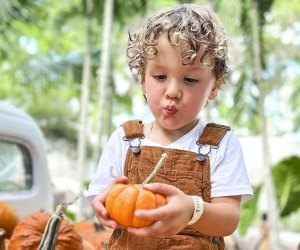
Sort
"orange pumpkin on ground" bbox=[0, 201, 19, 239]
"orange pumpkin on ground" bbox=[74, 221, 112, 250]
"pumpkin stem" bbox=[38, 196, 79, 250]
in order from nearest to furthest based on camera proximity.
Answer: "pumpkin stem" bbox=[38, 196, 79, 250]
"orange pumpkin on ground" bbox=[0, 201, 19, 239]
"orange pumpkin on ground" bbox=[74, 221, 112, 250]

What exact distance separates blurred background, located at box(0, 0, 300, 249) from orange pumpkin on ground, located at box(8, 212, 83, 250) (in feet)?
18.1

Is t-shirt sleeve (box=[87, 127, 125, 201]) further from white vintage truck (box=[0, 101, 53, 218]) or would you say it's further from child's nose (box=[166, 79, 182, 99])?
white vintage truck (box=[0, 101, 53, 218])

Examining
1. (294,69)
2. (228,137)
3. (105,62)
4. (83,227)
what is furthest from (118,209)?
(294,69)

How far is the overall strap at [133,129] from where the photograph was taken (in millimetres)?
1731

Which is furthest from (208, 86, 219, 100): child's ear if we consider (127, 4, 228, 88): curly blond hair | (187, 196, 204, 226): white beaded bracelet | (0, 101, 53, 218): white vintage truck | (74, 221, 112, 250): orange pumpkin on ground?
(0, 101, 53, 218): white vintage truck

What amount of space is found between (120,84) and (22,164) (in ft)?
75.3

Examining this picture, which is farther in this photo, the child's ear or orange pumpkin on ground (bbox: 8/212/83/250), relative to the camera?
orange pumpkin on ground (bbox: 8/212/83/250)

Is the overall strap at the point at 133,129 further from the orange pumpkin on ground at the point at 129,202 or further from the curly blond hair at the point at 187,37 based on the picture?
the orange pumpkin on ground at the point at 129,202

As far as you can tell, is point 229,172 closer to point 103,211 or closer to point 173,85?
point 173,85

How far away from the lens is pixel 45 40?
2269 centimetres

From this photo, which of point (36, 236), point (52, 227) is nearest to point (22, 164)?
point (36, 236)

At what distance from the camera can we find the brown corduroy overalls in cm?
161

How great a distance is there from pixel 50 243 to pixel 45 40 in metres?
21.0

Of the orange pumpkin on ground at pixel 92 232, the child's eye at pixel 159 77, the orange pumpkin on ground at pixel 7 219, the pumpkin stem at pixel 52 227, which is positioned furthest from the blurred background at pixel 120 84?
the child's eye at pixel 159 77
